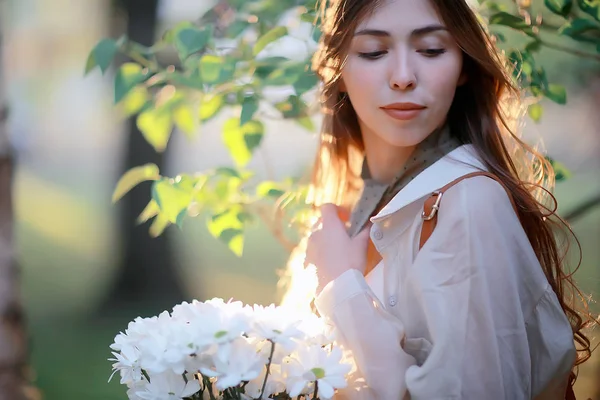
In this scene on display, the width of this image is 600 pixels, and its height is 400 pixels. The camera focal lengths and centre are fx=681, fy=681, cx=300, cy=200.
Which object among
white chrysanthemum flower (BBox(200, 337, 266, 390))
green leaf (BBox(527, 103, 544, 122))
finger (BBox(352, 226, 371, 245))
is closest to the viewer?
white chrysanthemum flower (BBox(200, 337, 266, 390))

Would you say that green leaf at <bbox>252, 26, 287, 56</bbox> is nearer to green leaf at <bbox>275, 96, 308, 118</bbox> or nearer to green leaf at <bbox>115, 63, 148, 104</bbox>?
green leaf at <bbox>275, 96, 308, 118</bbox>

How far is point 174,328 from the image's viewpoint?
3.44ft

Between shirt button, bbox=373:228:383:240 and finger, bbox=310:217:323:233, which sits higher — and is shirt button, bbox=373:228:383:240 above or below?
above

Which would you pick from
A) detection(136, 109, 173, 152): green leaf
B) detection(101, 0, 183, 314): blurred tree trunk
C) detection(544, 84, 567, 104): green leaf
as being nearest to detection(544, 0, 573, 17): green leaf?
detection(544, 84, 567, 104): green leaf

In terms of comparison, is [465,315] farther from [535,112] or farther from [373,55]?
[535,112]

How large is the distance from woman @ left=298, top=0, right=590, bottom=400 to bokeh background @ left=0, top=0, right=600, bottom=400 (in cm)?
190

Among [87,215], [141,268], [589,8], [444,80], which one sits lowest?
[141,268]

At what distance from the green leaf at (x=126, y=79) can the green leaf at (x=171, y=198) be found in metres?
0.26

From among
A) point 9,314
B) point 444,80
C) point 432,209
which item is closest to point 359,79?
point 444,80

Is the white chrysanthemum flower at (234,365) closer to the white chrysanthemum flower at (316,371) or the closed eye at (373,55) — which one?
the white chrysanthemum flower at (316,371)

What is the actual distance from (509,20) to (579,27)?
0.16 metres

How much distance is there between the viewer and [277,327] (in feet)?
3.44

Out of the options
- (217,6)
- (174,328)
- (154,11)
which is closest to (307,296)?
(174,328)

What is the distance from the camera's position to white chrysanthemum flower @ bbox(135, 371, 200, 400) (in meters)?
1.06
